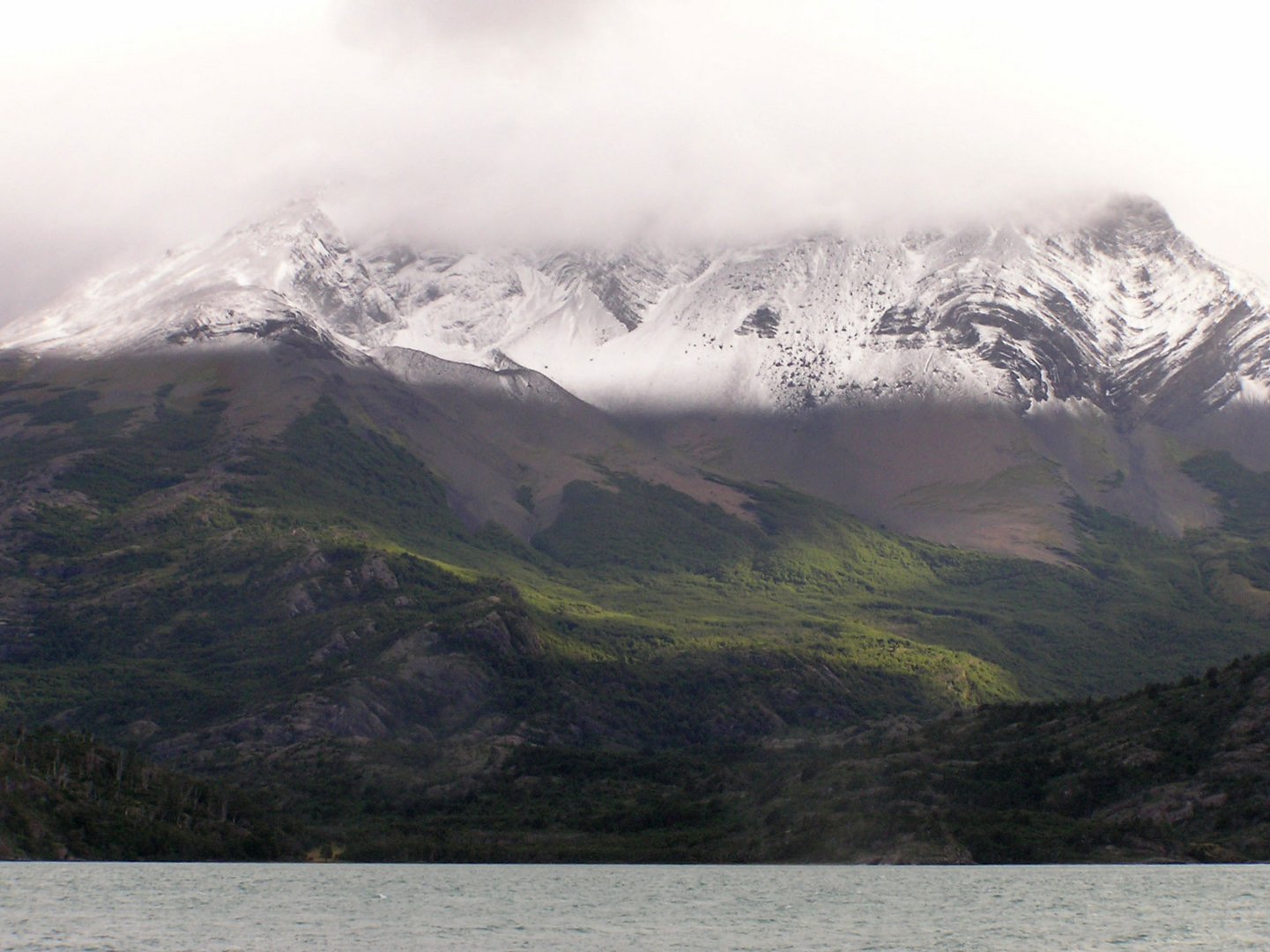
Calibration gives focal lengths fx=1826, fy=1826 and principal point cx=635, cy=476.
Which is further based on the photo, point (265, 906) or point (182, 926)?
point (265, 906)

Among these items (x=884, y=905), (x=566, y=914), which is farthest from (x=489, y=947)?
(x=884, y=905)

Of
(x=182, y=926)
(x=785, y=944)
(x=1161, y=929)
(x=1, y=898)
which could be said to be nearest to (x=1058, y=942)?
(x=1161, y=929)

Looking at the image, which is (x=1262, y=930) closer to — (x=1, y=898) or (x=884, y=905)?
(x=884, y=905)

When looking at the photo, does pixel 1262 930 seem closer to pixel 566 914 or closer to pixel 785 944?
pixel 785 944

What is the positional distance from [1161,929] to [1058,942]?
38.5 feet

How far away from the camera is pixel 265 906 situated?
18800cm

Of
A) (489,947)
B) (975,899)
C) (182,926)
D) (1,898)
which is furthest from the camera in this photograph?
(975,899)

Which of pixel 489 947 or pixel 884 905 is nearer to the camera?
pixel 489 947

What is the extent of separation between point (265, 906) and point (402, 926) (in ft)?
73.9

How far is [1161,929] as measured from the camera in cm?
16225

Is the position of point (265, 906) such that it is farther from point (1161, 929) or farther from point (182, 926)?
point (1161, 929)

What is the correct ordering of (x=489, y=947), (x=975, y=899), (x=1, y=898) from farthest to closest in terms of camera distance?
(x=975, y=899) → (x=1, y=898) → (x=489, y=947)

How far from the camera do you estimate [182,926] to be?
6506 inches

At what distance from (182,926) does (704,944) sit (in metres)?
47.6
